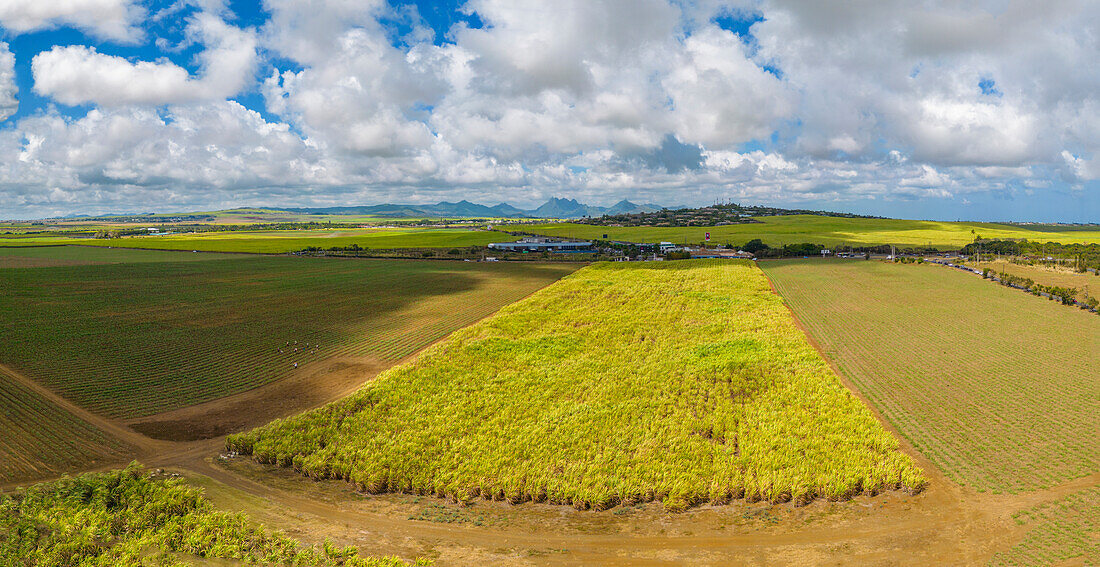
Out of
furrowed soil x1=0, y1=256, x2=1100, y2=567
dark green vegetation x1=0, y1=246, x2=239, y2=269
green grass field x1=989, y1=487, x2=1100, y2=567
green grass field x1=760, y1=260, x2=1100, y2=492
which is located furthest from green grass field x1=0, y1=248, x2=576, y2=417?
green grass field x1=989, y1=487, x2=1100, y2=567

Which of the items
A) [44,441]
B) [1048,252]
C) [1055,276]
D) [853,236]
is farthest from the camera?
[853,236]

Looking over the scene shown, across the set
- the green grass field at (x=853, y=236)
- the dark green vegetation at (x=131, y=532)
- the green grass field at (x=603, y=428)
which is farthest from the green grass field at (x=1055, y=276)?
the dark green vegetation at (x=131, y=532)

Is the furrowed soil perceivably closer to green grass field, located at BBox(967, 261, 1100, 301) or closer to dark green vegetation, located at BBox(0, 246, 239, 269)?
green grass field, located at BBox(967, 261, 1100, 301)

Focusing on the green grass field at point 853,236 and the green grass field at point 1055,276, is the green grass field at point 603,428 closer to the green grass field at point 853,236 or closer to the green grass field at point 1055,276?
the green grass field at point 1055,276

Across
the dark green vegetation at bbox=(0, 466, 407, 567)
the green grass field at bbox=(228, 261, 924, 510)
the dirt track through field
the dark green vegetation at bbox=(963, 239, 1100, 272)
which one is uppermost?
the dark green vegetation at bbox=(963, 239, 1100, 272)

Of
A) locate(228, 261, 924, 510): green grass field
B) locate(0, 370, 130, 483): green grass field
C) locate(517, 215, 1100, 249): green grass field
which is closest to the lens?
locate(228, 261, 924, 510): green grass field

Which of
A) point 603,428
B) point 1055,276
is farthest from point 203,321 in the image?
point 1055,276

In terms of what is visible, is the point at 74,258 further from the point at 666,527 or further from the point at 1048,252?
the point at 1048,252

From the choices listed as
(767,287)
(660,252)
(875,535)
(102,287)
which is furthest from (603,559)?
(660,252)
